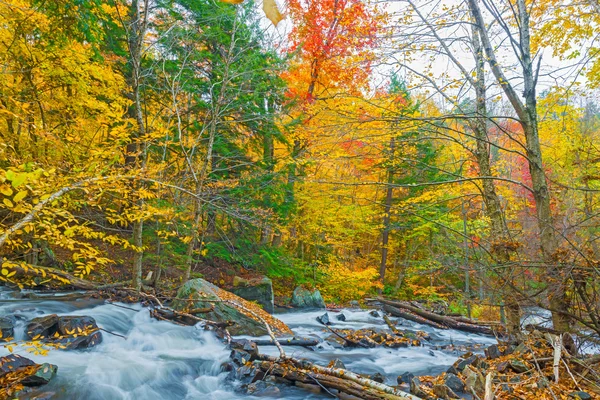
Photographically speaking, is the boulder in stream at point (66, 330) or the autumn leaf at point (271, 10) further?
the boulder in stream at point (66, 330)

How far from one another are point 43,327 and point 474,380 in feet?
21.2

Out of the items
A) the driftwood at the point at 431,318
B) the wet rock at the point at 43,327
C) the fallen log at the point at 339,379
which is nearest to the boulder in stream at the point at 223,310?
the fallen log at the point at 339,379

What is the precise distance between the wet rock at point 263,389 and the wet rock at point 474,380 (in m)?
2.49

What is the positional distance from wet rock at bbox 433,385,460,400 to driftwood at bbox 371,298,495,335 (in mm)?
6240

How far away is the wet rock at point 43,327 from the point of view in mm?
5712

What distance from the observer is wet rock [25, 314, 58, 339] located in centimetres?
571

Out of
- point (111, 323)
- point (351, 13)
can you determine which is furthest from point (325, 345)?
point (351, 13)

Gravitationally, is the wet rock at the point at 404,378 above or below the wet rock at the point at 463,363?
below

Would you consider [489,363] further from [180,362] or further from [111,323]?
[111,323]

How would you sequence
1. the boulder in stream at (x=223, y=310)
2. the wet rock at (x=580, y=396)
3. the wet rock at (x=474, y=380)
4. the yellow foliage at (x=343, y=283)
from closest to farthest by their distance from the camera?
the wet rock at (x=580, y=396), the wet rock at (x=474, y=380), the boulder in stream at (x=223, y=310), the yellow foliage at (x=343, y=283)

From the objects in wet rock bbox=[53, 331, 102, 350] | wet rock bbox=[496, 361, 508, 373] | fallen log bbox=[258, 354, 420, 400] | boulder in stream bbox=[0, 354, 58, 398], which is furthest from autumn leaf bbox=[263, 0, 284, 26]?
wet rock bbox=[53, 331, 102, 350]

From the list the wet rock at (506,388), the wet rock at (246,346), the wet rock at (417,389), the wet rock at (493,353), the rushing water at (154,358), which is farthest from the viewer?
the wet rock at (246,346)

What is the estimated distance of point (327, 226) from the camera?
48.7 ft

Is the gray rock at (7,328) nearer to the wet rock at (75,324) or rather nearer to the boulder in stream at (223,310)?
the wet rock at (75,324)
